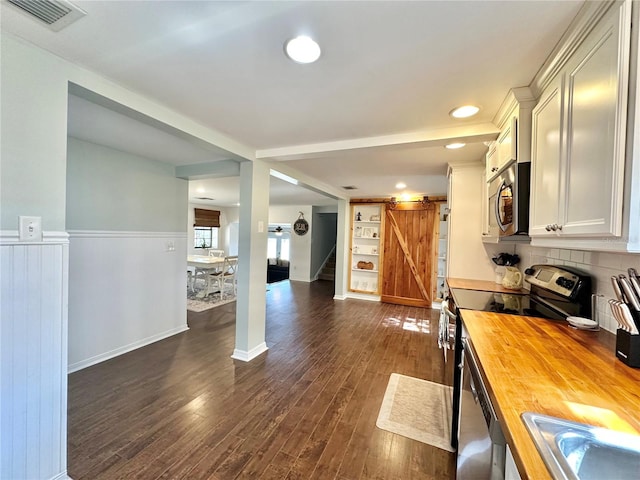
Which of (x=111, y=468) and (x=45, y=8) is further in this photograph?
(x=111, y=468)

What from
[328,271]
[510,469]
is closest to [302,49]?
[510,469]

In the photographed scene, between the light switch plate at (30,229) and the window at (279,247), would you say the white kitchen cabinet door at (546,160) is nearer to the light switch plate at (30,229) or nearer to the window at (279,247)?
the light switch plate at (30,229)

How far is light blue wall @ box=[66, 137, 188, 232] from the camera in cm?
266

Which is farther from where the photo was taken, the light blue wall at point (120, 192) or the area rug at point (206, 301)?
the area rug at point (206, 301)

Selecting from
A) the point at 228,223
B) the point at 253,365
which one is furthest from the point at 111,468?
the point at 228,223

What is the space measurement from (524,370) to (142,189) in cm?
386

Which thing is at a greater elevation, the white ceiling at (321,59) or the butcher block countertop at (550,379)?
the white ceiling at (321,59)

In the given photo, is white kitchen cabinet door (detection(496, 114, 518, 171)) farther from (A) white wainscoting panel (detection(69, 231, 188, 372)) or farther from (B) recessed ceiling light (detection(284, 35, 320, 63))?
(A) white wainscoting panel (detection(69, 231, 188, 372))

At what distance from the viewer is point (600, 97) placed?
95cm

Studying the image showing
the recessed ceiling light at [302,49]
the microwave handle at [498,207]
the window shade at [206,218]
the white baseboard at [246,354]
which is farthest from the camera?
the window shade at [206,218]

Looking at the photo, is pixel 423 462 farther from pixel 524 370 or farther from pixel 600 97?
pixel 600 97

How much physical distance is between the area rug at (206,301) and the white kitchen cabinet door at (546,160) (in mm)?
4876

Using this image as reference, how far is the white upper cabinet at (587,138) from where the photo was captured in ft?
A: 2.81

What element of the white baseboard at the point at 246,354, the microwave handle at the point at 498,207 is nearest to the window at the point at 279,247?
the white baseboard at the point at 246,354
